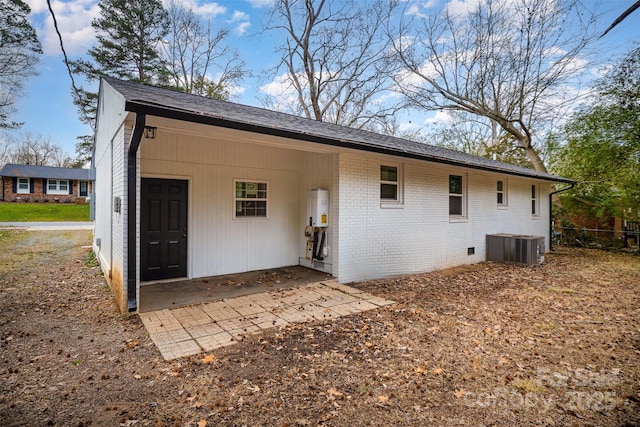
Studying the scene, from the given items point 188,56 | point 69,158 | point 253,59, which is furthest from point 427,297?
point 69,158

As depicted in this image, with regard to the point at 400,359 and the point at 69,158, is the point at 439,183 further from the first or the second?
the point at 69,158

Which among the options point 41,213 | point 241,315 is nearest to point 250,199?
point 241,315

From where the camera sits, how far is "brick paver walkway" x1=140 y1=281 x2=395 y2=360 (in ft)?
12.1

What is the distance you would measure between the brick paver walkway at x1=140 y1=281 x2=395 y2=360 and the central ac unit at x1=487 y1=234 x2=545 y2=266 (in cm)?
623

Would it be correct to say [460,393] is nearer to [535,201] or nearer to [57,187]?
[535,201]

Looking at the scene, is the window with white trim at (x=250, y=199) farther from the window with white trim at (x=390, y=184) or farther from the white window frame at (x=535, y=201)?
the white window frame at (x=535, y=201)

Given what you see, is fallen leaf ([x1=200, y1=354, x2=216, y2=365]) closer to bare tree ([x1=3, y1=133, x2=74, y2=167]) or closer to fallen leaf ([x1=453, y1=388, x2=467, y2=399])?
fallen leaf ([x1=453, y1=388, x2=467, y2=399])

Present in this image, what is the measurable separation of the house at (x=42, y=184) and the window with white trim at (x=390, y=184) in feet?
96.7

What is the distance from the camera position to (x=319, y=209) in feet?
21.9

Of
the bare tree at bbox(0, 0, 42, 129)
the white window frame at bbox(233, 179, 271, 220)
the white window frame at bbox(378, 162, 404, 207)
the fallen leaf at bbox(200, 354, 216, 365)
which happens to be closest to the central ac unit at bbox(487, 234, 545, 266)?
the white window frame at bbox(378, 162, 404, 207)

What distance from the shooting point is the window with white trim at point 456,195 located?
909cm

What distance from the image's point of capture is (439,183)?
848 cm

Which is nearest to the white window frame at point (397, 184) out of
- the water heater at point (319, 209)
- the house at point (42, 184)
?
the water heater at point (319, 209)

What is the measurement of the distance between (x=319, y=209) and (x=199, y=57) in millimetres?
16582
